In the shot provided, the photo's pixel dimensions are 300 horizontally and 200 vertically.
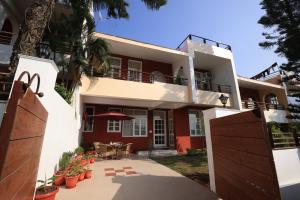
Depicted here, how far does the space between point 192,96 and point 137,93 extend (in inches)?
149

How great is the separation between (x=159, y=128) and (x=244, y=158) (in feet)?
32.7

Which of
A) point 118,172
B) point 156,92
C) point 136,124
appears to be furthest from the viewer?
point 136,124

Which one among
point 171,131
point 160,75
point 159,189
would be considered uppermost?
point 160,75

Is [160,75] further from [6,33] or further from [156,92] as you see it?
[6,33]

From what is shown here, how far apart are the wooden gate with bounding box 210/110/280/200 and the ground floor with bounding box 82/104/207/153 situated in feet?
26.7

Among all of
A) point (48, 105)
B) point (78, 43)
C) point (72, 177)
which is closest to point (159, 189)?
point (72, 177)

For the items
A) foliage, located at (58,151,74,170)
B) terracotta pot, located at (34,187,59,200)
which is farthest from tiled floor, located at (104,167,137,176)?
terracotta pot, located at (34,187,59,200)

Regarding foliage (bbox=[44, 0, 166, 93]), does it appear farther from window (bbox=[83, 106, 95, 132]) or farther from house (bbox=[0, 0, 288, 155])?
window (bbox=[83, 106, 95, 132])

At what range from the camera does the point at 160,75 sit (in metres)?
12.3

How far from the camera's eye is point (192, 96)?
10.6 m

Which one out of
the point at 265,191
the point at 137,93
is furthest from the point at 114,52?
the point at 265,191

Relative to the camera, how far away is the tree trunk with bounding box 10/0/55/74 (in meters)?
4.25

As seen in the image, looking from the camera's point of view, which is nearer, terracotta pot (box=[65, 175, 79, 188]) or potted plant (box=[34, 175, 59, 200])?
potted plant (box=[34, 175, 59, 200])

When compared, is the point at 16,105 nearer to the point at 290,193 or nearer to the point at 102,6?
the point at 290,193
